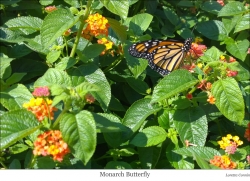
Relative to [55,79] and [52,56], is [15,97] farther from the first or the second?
[52,56]

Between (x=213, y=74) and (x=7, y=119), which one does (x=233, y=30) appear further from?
(x=7, y=119)

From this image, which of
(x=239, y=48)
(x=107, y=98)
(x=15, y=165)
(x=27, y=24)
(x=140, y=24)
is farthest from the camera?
(x=239, y=48)

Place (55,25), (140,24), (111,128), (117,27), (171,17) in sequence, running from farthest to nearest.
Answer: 1. (171,17)
2. (140,24)
3. (117,27)
4. (55,25)
5. (111,128)

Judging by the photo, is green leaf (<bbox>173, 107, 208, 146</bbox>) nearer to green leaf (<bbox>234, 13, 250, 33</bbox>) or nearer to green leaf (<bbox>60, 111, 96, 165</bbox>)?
green leaf (<bbox>60, 111, 96, 165</bbox>)

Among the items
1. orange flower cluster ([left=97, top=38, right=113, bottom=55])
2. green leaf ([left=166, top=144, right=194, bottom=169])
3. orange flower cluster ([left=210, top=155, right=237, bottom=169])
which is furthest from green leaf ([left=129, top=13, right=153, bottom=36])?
orange flower cluster ([left=210, top=155, right=237, bottom=169])

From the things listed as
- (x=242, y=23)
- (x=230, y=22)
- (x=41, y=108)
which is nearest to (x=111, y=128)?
(x=41, y=108)

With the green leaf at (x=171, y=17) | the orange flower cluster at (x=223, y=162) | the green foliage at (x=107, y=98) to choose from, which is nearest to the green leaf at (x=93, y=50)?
the green foliage at (x=107, y=98)
